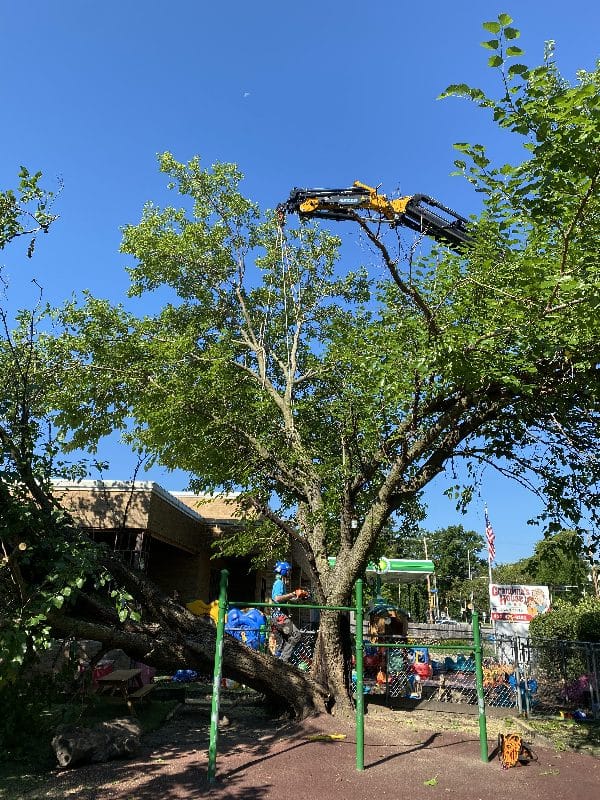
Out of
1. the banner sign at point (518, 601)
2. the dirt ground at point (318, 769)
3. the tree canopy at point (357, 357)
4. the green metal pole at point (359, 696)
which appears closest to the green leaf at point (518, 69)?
the tree canopy at point (357, 357)

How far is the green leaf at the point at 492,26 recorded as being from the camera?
436 centimetres

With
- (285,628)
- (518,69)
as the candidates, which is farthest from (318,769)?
(518,69)

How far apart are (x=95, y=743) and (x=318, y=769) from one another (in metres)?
2.35

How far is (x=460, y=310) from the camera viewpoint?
7.59 meters

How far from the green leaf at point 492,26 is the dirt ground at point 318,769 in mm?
6531

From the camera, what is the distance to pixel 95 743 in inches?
251

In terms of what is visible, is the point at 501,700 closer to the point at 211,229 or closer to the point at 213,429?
the point at 213,429

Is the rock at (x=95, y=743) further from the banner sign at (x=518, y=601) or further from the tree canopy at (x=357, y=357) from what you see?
the banner sign at (x=518, y=601)

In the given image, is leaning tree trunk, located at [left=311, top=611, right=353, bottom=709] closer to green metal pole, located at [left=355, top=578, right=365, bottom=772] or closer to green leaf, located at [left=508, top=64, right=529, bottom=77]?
green metal pole, located at [left=355, top=578, right=365, bottom=772]

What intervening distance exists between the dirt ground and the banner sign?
34.2 feet

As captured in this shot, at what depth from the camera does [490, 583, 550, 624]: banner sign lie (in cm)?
1816

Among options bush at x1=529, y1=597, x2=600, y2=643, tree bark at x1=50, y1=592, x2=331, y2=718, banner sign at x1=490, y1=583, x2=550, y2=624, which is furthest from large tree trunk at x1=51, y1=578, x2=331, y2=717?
banner sign at x1=490, y1=583, x2=550, y2=624

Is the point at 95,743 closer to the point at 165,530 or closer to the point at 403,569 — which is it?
the point at 165,530

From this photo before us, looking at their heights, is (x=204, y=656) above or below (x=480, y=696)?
above
